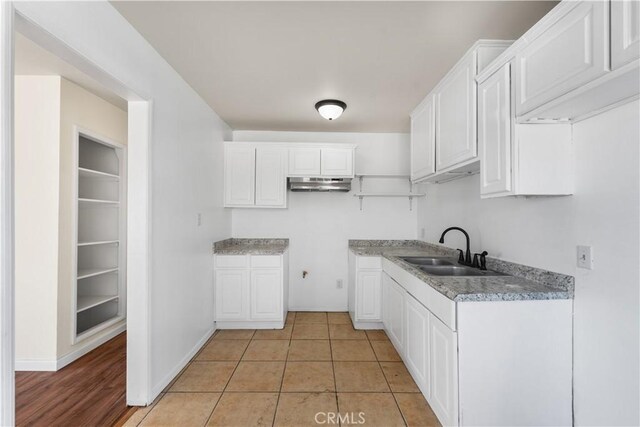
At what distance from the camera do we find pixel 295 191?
3.79 m

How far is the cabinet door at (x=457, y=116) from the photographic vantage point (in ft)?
6.01

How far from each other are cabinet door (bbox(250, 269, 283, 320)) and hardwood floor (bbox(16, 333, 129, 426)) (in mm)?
1294

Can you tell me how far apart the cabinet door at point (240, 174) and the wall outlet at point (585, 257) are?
303 centimetres

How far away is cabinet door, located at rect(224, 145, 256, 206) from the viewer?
3.54 metres

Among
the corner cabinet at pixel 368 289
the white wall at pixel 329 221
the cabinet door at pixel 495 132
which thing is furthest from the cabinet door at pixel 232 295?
the cabinet door at pixel 495 132

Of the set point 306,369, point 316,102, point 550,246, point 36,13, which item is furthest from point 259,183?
point 550,246

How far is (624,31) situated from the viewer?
974 millimetres

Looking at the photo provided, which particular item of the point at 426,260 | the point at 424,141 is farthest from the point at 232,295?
the point at 424,141

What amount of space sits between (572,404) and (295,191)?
3114 millimetres

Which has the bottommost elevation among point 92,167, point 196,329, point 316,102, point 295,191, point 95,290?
point 196,329

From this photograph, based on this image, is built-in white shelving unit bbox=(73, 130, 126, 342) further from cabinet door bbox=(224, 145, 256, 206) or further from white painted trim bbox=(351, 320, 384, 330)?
white painted trim bbox=(351, 320, 384, 330)

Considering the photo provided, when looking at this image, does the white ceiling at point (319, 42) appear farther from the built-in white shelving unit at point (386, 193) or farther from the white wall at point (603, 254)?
the built-in white shelving unit at point (386, 193)

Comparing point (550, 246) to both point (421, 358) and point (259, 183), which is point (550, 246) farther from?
point (259, 183)

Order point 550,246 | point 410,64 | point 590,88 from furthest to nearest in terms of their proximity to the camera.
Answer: point 410,64
point 550,246
point 590,88
